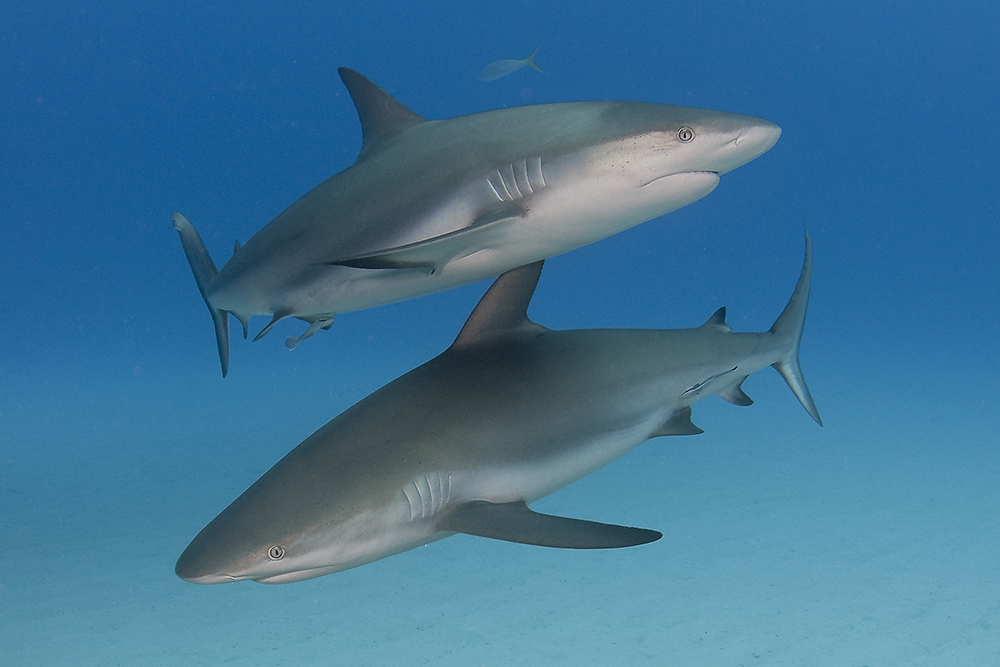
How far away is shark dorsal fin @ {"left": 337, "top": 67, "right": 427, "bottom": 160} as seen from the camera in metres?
2.92

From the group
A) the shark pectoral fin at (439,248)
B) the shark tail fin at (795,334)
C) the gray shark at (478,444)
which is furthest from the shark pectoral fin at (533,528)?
the shark tail fin at (795,334)

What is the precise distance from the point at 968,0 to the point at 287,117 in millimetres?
58609

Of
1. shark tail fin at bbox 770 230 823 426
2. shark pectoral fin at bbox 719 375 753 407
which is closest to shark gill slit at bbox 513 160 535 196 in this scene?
shark pectoral fin at bbox 719 375 753 407

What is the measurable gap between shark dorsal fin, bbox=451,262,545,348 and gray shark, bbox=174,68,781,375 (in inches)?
3.6

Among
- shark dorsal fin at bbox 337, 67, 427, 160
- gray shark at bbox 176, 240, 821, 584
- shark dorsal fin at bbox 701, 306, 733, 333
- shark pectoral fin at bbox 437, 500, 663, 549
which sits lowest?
shark pectoral fin at bbox 437, 500, 663, 549

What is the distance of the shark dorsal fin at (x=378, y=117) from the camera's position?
2.92 m

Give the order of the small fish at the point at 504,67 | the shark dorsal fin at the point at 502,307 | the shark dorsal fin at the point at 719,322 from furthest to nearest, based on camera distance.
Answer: the small fish at the point at 504,67
the shark dorsal fin at the point at 719,322
the shark dorsal fin at the point at 502,307

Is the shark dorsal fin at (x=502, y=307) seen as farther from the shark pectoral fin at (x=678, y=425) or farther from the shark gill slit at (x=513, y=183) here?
the shark pectoral fin at (x=678, y=425)

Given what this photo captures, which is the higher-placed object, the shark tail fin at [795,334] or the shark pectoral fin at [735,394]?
the shark tail fin at [795,334]

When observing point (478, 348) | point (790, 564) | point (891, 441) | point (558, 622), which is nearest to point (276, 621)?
point (558, 622)

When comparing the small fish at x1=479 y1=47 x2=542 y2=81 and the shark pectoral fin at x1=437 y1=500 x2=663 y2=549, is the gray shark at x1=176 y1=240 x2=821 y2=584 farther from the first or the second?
the small fish at x1=479 y1=47 x2=542 y2=81

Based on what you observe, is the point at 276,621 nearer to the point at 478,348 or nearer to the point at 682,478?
the point at 478,348

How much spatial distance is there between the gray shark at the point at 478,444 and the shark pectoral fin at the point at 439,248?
0.47 meters

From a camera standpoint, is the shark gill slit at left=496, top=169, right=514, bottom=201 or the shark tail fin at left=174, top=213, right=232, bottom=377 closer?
the shark gill slit at left=496, top=169, right=514, bottom=201
